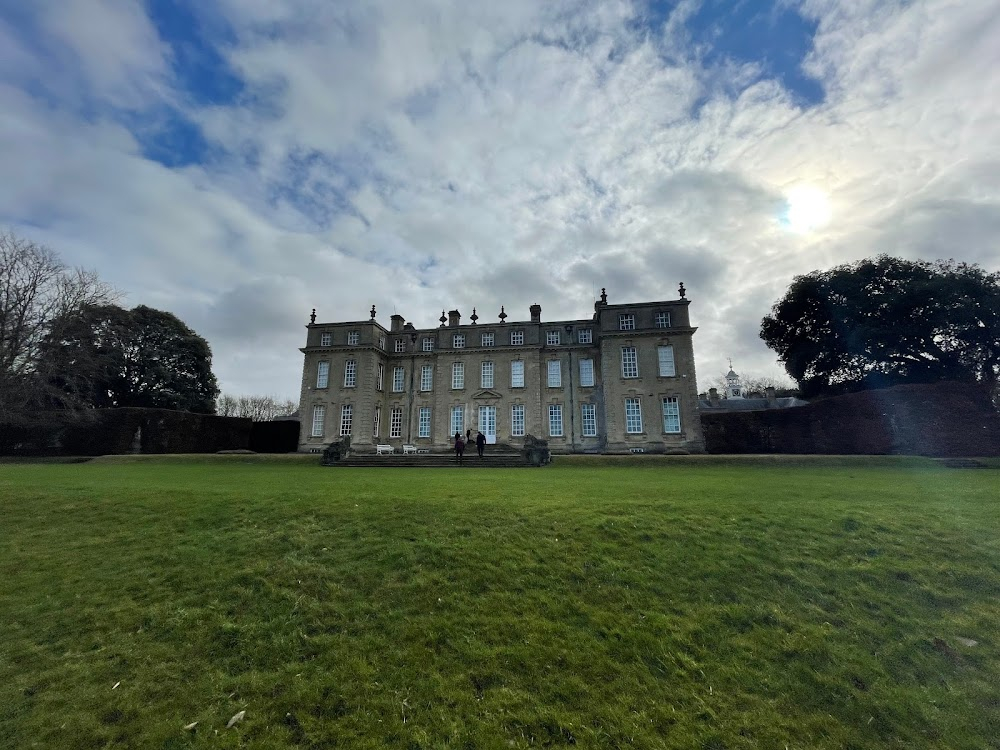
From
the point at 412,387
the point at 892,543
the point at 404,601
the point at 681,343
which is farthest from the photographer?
the point at 412,387

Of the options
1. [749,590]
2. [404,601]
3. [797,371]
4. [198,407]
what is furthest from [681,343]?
[198,407]

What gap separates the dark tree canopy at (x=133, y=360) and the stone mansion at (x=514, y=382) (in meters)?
10.9

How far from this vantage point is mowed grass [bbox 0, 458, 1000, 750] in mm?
3992

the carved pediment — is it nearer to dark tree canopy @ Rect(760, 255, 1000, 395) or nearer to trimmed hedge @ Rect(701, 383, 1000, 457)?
trimmed hedge @ Rect(701, 383, 1000, 457)

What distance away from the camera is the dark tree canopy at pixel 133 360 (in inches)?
1116

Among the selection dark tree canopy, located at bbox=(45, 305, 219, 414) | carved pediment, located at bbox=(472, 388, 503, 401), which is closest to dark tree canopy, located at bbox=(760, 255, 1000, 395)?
carved pediment, located at bbox=(472, 388, 503, 401)

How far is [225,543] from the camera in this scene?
7523 mm

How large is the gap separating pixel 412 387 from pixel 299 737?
110 ft

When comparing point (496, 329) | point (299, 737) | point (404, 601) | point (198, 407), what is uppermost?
point (496, 329)

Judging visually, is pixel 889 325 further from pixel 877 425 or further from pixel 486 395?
pixel 486 395

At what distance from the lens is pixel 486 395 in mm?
34656

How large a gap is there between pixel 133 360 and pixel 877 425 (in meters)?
51.0

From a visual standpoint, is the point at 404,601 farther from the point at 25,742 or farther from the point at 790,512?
the point at 790,512

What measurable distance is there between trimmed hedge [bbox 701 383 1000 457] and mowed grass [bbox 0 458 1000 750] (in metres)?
18.7
